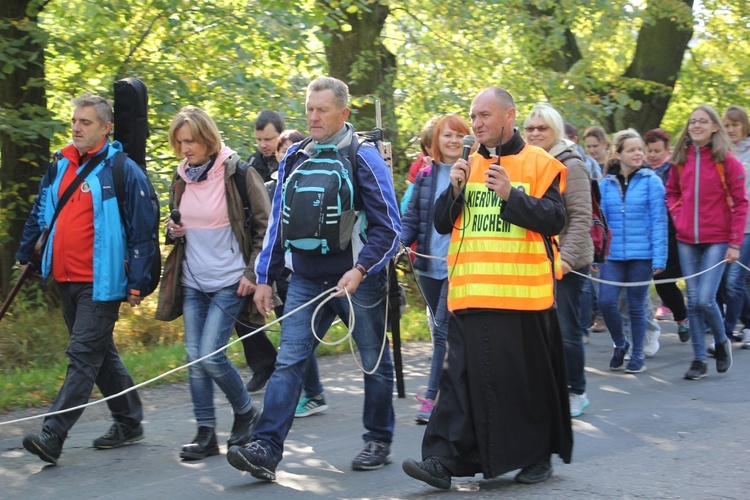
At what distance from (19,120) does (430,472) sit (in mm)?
5573

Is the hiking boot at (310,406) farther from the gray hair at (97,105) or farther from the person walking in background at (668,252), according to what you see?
the person walking in background at (668,252)

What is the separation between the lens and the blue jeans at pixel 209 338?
19.4 feet

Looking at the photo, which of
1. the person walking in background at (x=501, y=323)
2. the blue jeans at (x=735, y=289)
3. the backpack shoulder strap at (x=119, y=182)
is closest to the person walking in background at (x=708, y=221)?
the blue jeans at (x=735, y=289)

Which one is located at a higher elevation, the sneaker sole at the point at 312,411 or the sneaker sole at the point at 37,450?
the sneaker sole at the point at 37,450

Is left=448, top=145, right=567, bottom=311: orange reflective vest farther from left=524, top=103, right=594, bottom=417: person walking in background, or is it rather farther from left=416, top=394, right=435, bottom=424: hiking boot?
left=416, top=394, right=435, bottom=424: hiking boot

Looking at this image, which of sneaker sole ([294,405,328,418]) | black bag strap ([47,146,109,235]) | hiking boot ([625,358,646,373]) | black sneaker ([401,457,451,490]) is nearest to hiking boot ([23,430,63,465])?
black bag strap ([47,146,109,235])

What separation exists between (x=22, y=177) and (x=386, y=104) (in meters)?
4.74

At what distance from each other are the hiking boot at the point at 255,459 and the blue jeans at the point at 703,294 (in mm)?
4482

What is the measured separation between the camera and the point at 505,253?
5230 mm

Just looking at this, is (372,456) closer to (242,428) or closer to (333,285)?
(242,428)

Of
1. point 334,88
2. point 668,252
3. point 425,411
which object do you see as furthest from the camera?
point 668,252

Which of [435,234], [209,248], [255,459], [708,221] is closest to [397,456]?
[255,459]

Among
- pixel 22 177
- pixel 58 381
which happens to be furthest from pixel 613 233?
pixel 22 177

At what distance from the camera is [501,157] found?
532 centimetres
